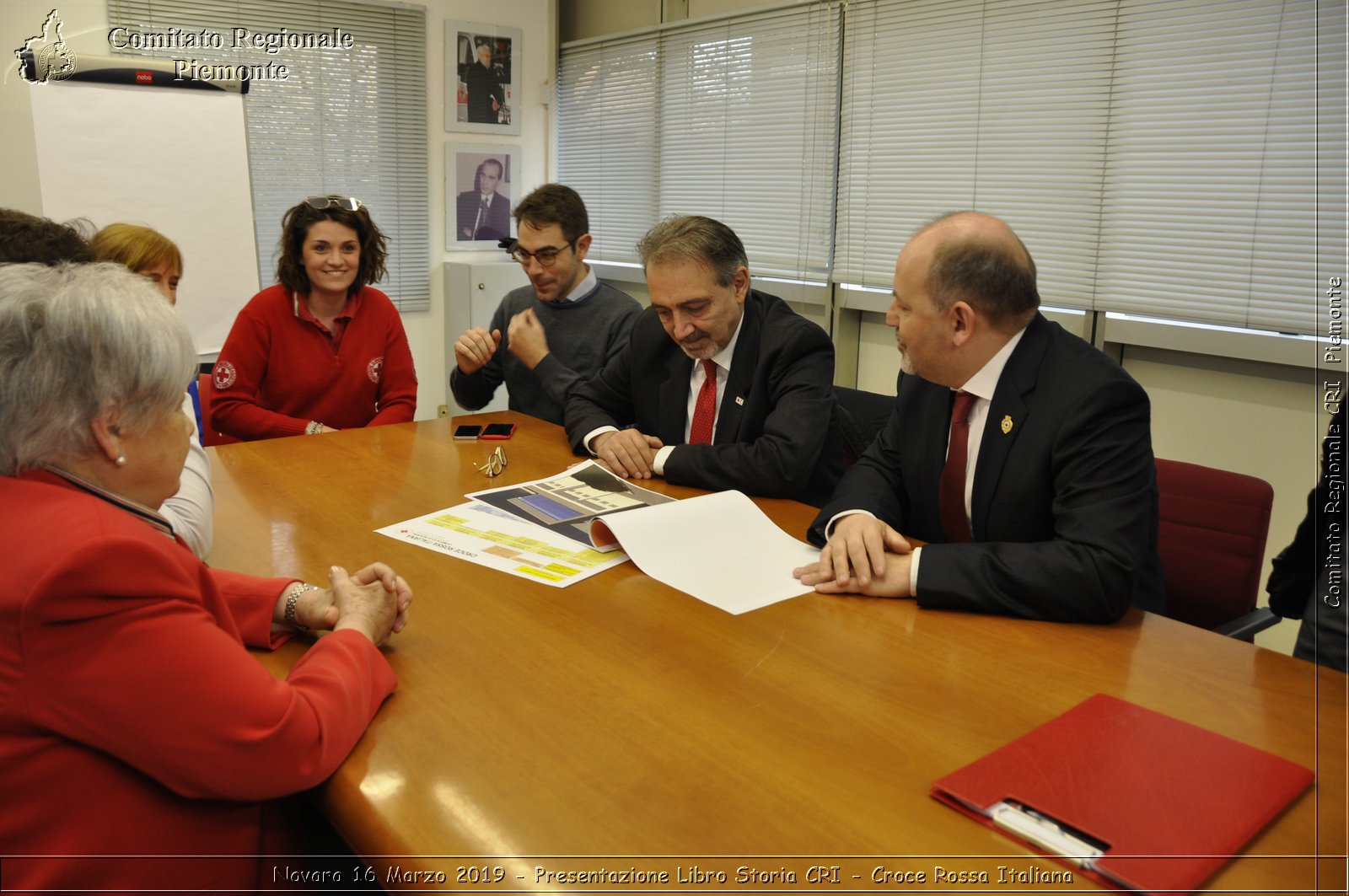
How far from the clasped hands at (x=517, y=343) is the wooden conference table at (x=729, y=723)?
1.25 metres

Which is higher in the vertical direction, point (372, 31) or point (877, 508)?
point (372, 31)

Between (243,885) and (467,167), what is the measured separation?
201 inches

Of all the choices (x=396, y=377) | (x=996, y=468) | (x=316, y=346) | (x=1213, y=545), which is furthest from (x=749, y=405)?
(x=316, y=346)

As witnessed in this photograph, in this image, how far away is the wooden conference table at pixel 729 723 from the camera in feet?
3.01

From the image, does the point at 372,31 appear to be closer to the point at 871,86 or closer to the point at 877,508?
the point at 871,86

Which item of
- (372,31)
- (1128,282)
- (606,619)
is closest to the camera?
(606,619)

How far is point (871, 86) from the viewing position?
13.9ft

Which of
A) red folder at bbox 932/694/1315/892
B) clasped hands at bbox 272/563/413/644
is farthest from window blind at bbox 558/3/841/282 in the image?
red folder at bbox 932/694/1315/892

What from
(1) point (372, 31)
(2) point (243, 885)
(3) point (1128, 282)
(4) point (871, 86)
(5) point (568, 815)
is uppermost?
(1) point (372, 31)

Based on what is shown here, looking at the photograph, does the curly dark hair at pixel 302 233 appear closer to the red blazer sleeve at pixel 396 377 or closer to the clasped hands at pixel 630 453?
the red blazer sleeve at pixel 396 377

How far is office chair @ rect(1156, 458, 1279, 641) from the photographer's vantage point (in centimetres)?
192

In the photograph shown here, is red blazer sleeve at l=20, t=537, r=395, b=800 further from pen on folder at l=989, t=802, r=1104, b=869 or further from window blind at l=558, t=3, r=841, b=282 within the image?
window blind at l=558, t=3, r=841, b=282

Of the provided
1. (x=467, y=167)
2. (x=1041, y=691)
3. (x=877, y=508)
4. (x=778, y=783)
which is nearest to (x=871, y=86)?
(x=467, y=167)

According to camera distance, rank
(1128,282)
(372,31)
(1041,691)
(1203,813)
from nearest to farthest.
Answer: (1203,813), (1041,691), (1128,282), (372,31)
